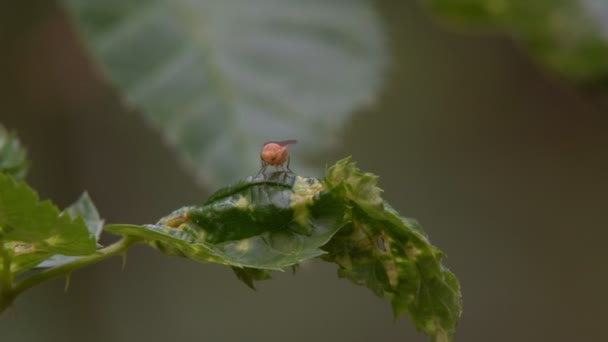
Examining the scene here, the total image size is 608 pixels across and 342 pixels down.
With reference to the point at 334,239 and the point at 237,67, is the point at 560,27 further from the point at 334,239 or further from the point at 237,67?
the point at 334,239

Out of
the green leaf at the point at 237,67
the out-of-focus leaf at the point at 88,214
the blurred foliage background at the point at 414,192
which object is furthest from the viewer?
the blurred foliage background at the point at 414,192

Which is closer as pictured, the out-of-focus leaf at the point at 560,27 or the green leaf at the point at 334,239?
the green leaf at the point at 334,239

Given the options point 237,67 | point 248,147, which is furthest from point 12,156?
point 237,67

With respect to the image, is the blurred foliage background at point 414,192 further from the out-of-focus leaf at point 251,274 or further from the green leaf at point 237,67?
the out-of-focus leaf at point 251,274

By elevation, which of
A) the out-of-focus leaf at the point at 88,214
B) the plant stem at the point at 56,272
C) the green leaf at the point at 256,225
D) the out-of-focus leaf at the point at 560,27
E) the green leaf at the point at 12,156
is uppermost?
the out-of-focus leaf at the point at 560,27

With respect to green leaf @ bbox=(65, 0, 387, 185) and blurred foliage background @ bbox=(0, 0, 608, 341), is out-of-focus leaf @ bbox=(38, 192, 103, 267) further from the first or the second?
blurred foliage background @ bbox=(0, 0, 608, 341)

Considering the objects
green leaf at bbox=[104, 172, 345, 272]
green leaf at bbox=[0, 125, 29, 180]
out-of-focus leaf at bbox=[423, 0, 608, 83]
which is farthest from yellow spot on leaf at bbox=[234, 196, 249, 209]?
out-of-focus leaf at bbox=[423, 0, 608, 83]

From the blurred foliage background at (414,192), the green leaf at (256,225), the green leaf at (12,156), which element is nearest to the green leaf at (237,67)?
the green leaf at (12,156)

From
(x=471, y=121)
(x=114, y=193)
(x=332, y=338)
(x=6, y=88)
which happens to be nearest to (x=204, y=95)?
(x=6, y=88)

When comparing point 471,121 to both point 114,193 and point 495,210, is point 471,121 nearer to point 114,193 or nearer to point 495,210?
point 495,210
